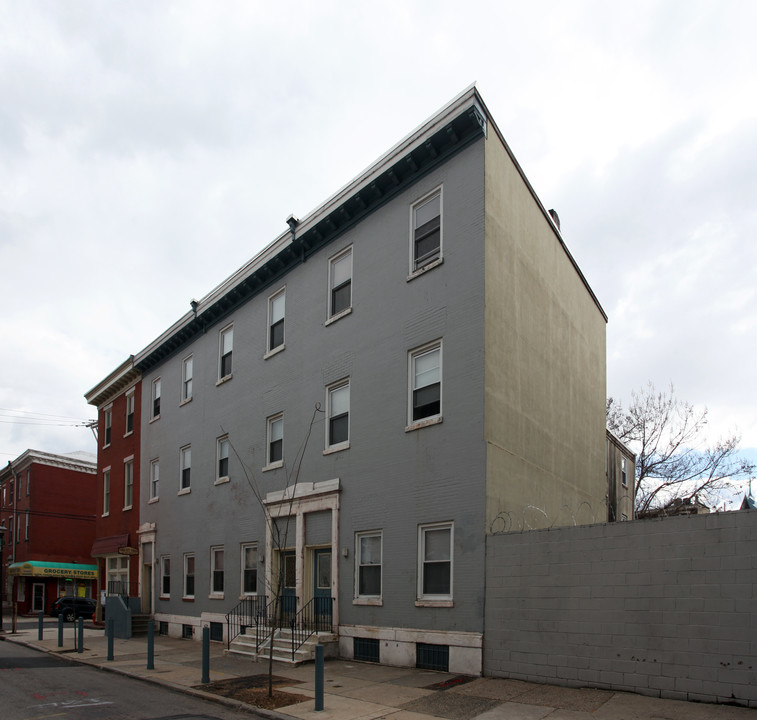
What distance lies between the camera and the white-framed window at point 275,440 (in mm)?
20456

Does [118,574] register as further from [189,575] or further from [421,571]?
[421,571]

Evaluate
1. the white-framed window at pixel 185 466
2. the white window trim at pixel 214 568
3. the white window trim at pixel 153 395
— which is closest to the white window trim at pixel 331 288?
the white window trim at pixel 214 568

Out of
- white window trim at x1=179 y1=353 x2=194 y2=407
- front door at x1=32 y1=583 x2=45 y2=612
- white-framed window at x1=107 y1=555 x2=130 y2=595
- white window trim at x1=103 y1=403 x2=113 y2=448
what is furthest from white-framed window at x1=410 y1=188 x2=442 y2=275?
front door at x1=32 y1=583 x2=45 y2=612

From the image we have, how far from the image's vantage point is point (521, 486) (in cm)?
1566

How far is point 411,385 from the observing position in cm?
1617

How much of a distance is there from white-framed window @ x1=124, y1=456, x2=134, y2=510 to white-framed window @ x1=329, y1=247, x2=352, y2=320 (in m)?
15.8

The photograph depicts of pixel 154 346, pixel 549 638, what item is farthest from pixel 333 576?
pixel 154 346

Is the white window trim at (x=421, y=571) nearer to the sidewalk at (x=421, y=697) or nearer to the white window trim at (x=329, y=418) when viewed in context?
the sidewalk at (x=421, y=697)

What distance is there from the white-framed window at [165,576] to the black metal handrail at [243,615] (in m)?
5.75

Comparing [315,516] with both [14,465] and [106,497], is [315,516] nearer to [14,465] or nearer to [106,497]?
[106,497]

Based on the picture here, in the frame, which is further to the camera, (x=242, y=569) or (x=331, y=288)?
(x=242, y=569)

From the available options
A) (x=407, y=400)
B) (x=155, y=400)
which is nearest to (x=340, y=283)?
(x=407, y=400)

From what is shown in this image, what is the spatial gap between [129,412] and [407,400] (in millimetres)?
19752

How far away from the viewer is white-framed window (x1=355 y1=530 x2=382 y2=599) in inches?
633
